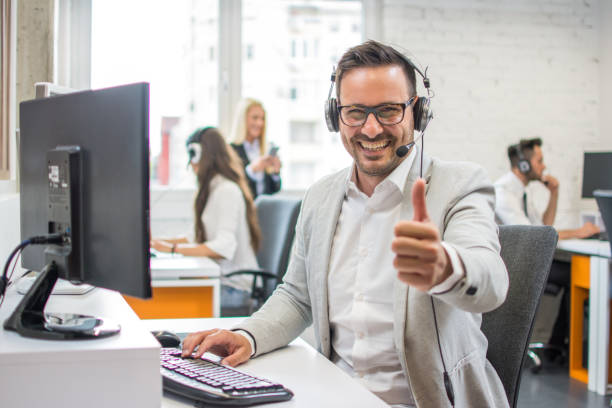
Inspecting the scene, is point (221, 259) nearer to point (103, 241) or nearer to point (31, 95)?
point (31, 95)

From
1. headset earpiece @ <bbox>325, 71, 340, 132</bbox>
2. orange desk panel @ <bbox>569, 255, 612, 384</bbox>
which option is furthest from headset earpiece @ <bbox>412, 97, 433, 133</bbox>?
orange desk panel @ <bbox>569, 255, 612, 384</bbox>

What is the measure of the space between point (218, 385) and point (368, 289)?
456 millimetres

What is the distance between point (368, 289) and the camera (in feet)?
4.31

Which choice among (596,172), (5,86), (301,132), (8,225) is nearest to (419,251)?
(8,225)

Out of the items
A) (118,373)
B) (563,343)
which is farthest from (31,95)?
(563,343)

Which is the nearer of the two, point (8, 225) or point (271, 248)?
point (8, 225)

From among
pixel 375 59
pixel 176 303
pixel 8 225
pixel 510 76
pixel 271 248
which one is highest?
pixel 510 76

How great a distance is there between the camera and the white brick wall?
4.52 meters

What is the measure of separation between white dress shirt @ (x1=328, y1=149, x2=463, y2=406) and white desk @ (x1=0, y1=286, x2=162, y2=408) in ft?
1.79

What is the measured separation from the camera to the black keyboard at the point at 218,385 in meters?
0.92

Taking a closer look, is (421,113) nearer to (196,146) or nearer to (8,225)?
(8,225)

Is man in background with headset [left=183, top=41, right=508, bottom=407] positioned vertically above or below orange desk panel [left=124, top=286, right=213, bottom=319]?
above

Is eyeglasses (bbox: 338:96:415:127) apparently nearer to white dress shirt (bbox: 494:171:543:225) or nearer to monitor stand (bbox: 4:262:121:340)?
monitor stand (bbox: 4:262:121:340)

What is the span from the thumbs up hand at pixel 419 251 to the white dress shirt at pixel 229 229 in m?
2.09
